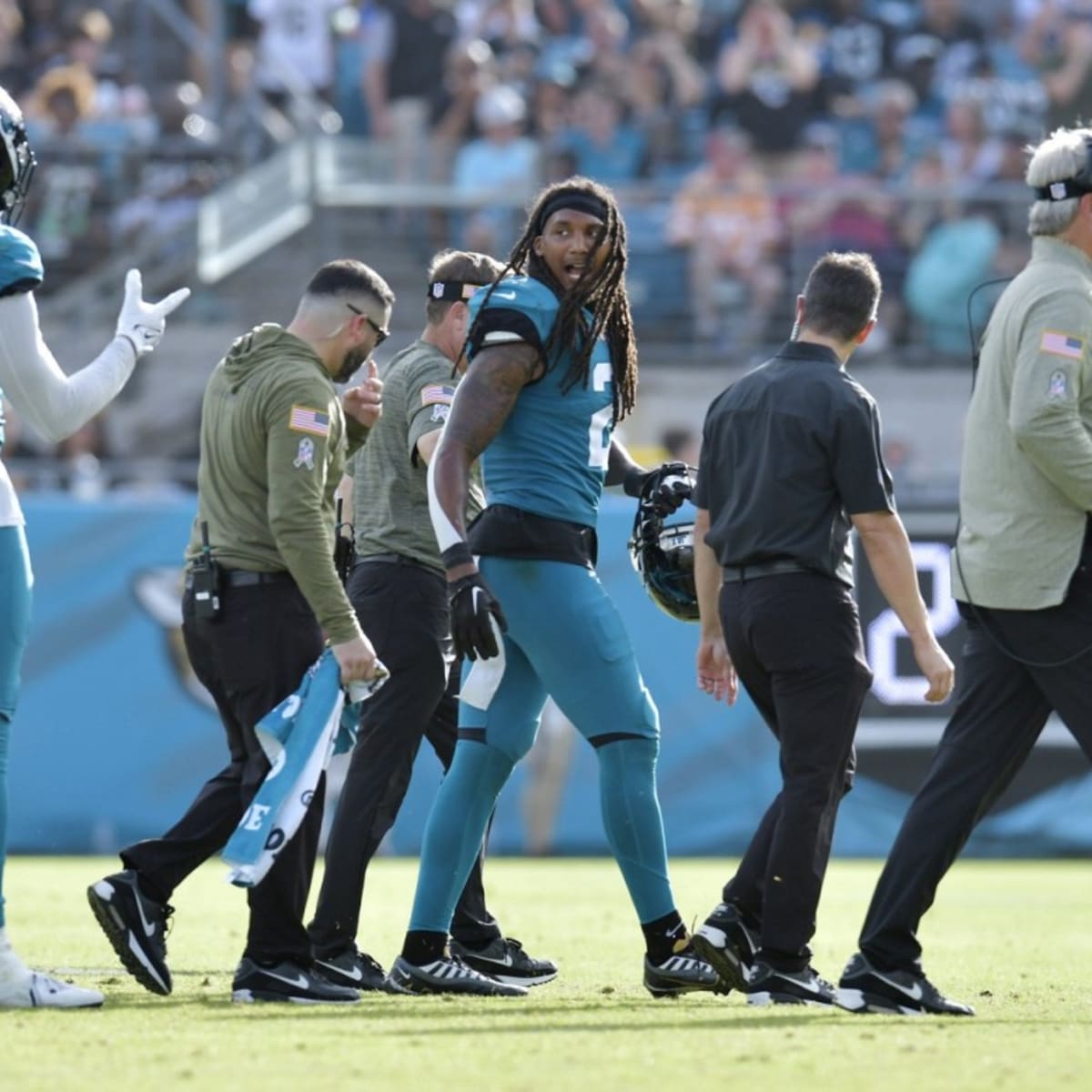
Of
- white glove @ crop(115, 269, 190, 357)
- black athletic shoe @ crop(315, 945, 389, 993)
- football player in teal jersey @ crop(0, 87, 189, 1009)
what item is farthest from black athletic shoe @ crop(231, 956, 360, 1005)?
white glove @ crop(115, 269, 190, 357)

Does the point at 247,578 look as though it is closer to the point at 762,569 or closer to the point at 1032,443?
the point at 762,569

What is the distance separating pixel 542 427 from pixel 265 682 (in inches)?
44.5

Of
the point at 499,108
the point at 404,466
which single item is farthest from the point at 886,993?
the point at 499,108

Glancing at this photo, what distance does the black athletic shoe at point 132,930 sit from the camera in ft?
23.0

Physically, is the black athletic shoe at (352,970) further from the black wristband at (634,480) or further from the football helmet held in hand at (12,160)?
the football helmet held in hand at (12,160)

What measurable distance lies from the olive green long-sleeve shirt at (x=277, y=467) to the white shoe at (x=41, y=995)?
4.09ft

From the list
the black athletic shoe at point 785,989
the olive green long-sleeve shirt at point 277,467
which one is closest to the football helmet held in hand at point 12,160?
the olive green long-sleeve shirt at point 277,467

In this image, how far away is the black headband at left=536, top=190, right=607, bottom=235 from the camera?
23.2 feet

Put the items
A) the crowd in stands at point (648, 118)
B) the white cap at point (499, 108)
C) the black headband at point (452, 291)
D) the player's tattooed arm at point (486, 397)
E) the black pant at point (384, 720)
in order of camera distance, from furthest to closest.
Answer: the white cap at point (499, 108) < the crowd in stands at point (648, 118) < the black headband at point (452, 291) < the black pant at point (384, 720) < the player's tattooed arm at point (486, 397)

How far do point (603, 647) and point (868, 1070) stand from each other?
6.07 ft

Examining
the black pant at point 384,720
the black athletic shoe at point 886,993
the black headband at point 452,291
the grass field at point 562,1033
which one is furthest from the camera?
the black headband at point 452,291

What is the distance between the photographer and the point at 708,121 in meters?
19.8

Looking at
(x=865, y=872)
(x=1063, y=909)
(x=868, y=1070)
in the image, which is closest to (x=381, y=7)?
(x=865, y=872)

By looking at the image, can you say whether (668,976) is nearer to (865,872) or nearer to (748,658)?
(748,658)
